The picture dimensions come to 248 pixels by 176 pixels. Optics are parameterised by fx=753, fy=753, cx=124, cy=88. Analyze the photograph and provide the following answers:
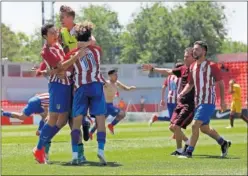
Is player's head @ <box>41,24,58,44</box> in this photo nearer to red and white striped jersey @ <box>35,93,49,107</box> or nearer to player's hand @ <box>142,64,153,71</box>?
player's hand @ <box>142,64,153,71</box>

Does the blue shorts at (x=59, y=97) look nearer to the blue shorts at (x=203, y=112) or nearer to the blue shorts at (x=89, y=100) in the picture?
the blue shorts at (x=89, y=100)

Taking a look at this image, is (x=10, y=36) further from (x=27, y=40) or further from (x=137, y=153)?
(x=137, y=153)

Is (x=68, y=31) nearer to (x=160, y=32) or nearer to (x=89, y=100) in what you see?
(x=89, y=100)

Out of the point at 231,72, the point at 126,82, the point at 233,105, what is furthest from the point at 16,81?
the point at 233,105

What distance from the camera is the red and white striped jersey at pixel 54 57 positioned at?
1123 centimetres

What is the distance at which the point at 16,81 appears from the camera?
73250 mm

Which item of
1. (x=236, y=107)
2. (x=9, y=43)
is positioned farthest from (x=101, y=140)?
(x=9, y=43)

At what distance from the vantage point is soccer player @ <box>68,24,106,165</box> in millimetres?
11086

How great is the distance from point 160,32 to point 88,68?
80.9 meters

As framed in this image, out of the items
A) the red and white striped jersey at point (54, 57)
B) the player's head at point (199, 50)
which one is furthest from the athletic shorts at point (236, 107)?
the red and white striped jersey at point (54, 57)

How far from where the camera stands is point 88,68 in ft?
36.4

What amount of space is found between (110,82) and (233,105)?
1104 centimetres

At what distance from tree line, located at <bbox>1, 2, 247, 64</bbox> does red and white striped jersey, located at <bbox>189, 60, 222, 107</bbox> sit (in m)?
69.4

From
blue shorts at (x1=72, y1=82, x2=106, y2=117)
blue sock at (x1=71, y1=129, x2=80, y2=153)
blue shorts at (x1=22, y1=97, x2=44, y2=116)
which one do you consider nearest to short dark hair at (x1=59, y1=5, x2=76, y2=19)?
blue shorts at (x1=72, y1=82, x2=106, y2=117)
